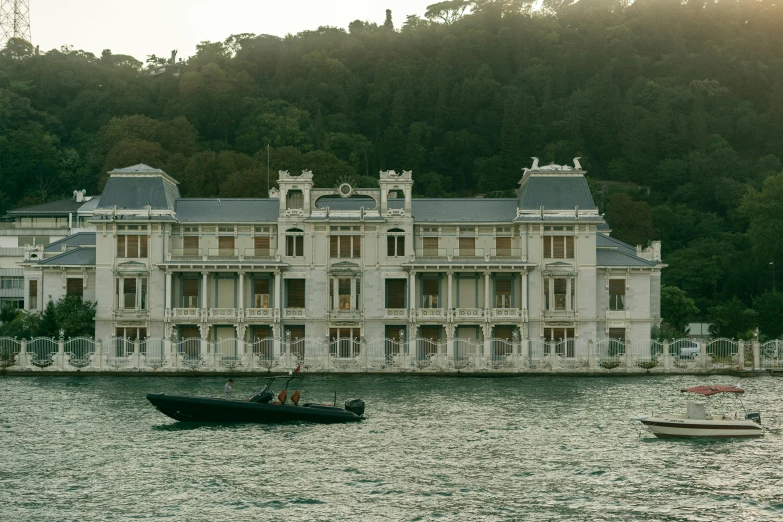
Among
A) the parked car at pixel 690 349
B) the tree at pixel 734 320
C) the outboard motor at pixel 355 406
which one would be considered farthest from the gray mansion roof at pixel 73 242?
the tree at pixel 734 320

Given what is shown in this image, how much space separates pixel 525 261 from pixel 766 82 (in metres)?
84.1

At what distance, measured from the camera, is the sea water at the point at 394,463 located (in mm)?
31188

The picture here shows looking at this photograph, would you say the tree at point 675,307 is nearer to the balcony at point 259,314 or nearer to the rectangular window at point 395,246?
the rectangular window at point 395,246

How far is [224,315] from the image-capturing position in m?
73.5

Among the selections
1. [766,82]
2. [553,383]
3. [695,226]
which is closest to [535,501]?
[553,383]

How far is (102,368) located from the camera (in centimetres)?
6581

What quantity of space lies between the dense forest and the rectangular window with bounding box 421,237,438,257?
83.8ft

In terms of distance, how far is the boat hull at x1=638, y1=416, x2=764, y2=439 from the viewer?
4259 centimetres

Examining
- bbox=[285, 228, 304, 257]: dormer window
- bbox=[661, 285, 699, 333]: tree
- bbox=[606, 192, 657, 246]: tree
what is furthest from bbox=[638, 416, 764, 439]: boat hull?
bbox=[606, 192, 657, 246]: tree

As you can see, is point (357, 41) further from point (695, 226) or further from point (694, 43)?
point (695, 226)

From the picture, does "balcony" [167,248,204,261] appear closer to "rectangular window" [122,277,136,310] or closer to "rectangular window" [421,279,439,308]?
"rectangular window" [122,277,136,310]

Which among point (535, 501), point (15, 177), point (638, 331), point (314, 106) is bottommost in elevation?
point (535, 501)

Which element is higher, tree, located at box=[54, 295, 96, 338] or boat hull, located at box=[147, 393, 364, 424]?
→ tree, located at box=[54, 295, 96, 338]

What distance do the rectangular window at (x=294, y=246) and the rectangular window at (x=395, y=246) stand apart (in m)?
5.59
